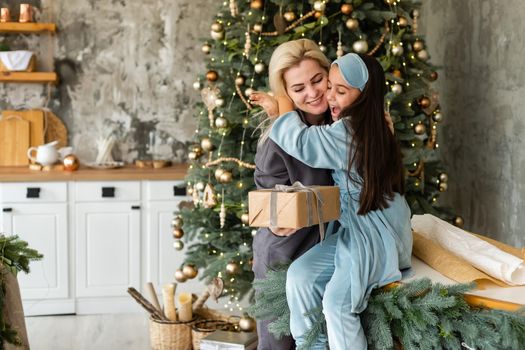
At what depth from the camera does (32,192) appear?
16.5 ft

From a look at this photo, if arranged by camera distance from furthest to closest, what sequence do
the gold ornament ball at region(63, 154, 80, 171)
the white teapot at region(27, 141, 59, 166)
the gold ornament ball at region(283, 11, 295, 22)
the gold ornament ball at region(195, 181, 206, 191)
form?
the white teapot at region(27, 141, 59, 166), the gold ornament ball at region(63, 154, 80, 171), the gold ornament ball at region(195, 181, 206, 191), the gold ornament ball at region(283, 11, 295, 22)

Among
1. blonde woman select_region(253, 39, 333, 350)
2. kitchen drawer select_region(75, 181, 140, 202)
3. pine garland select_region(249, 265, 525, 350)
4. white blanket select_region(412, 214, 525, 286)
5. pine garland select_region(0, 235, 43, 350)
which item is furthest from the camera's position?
kitchen drawer select_region(75, 181, 140, 202)

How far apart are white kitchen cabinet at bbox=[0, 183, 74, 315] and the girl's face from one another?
3013 millimetres

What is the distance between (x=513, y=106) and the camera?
4.10 metres

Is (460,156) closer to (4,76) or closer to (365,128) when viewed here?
(365,128)

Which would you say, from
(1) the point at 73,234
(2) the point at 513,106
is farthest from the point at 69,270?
(2) the point at 513,106

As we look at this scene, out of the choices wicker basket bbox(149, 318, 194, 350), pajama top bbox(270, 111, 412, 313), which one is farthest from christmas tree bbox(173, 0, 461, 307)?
pajama top bbox(270, 111, 412, 313)

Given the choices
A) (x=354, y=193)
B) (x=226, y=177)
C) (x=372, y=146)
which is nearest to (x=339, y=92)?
(x=372, y=146)

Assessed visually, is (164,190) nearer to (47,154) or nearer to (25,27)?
(47,154)

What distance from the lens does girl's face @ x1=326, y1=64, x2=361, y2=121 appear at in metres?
2.54

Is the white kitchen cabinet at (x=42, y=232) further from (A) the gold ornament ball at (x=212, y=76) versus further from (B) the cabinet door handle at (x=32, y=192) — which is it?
(A) the gold ornament ball at (x=212, y=76)

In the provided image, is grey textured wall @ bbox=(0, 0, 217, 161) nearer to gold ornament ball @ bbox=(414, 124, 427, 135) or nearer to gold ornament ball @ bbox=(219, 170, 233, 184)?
gold ornament ball @ bbox=(219, 170, 233, 184)

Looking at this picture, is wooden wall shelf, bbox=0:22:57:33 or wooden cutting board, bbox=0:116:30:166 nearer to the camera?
wooden wall shelf, bbox=0:22:57:33

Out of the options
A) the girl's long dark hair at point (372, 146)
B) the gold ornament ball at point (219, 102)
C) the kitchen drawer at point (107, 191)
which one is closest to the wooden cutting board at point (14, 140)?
the kitchen drawer at point (107, 191)
